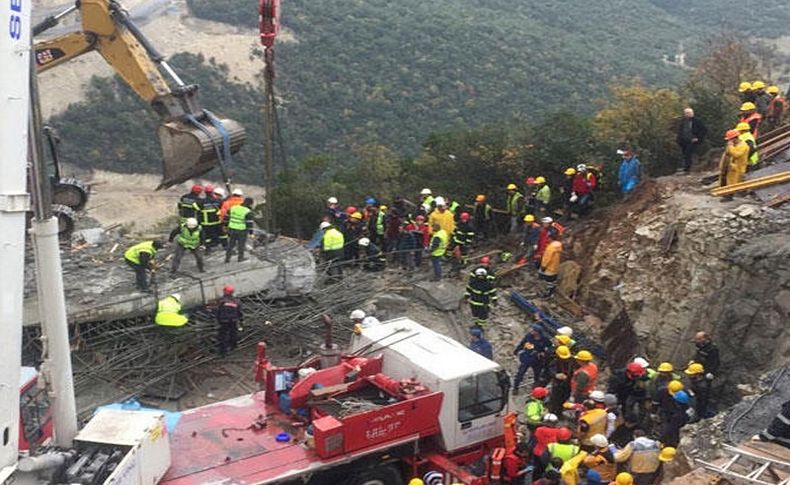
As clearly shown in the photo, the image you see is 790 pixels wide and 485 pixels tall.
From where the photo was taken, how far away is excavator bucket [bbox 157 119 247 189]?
16.8 metres

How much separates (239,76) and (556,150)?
32276mm

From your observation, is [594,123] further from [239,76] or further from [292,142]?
[239,76]

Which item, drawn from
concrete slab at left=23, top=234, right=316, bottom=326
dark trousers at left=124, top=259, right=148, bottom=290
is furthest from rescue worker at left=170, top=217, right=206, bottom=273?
dark trousers at left=124, top=259, right=148, bottom=290

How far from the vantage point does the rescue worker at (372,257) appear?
20.0m

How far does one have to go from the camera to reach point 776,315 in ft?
46.6

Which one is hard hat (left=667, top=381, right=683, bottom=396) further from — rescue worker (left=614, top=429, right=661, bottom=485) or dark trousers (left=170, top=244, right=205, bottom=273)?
dark trousers (left=170, top=244, right=205, bottom=273)

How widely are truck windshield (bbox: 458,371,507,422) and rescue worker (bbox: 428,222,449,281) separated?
6.93m

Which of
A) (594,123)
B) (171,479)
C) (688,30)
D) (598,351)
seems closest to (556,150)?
(594,123)

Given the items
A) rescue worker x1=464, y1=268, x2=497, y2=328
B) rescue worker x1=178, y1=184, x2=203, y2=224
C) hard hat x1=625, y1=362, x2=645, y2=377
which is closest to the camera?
hard hat x1=625, y1=362, x2=645, y2=377

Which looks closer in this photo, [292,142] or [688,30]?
[292,142]

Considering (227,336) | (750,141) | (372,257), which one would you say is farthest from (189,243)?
(750,141)

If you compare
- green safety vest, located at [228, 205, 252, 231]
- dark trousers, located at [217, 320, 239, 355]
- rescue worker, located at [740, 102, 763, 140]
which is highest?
rescue worker, located at [740, 102, 763, 140]

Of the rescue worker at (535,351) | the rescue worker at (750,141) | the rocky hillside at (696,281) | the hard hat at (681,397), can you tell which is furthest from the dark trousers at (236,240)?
the rescue worker at (750,141)

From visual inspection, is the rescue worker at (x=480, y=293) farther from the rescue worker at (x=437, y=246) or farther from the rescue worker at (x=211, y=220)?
the rescue worker at (x=211, y=220)
